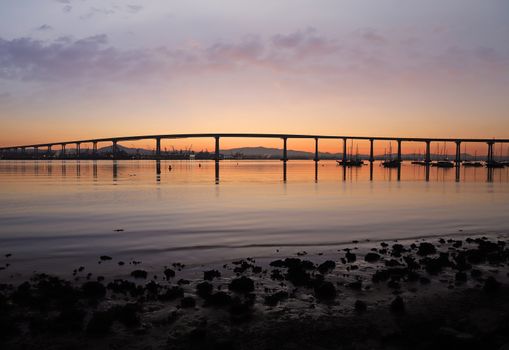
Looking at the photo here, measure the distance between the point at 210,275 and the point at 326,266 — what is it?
3385mm

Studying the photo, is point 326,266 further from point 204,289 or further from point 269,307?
point 204,289

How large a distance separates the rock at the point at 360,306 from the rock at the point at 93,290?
5766 mm

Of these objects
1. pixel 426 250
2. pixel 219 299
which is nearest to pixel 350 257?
pixel 426 250

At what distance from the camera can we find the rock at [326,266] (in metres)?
12.1

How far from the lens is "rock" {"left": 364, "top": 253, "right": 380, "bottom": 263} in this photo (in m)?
13.6

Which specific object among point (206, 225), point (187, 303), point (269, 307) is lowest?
point (206, 225)

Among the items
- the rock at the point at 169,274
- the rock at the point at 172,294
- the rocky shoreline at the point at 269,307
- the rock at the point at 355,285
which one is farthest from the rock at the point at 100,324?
the rock at the point at 355,285

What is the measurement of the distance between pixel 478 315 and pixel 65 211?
80.1ft

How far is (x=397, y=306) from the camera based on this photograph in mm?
9195

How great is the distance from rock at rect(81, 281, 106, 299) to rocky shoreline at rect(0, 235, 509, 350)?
0.02 m

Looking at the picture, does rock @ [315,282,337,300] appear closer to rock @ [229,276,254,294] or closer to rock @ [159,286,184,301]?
rock @ [229,276,254,294]

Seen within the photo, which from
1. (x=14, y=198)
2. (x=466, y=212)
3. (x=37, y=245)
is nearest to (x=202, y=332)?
(x=37, y=245)

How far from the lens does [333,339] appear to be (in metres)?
7.88

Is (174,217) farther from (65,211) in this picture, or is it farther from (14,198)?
(14,198)
